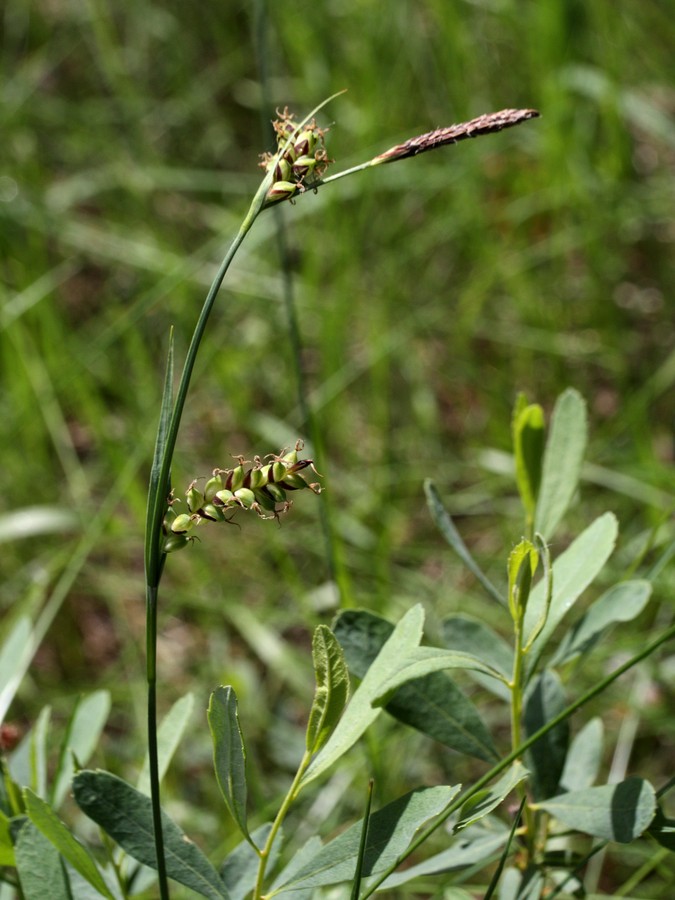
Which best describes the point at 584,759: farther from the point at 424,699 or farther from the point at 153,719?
the point at 153,719

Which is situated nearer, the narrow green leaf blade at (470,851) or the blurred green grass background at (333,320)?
the narrow green leaf blade at (470,851)

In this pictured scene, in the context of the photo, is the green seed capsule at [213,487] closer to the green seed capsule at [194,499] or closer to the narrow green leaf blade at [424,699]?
the green seed capsule at [194,499]

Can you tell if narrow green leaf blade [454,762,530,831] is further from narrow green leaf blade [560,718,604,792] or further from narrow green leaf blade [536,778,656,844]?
narrow green leaf blade [560,718,604,792]

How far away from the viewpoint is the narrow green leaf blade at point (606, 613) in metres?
0.84

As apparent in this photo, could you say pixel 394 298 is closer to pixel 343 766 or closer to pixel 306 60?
pixel 306 60

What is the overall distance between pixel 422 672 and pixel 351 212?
1.98 meters

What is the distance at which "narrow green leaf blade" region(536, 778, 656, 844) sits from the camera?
684 mm

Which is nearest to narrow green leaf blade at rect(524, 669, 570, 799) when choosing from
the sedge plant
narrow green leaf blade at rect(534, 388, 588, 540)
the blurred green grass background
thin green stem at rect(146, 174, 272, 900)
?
the sedge plant

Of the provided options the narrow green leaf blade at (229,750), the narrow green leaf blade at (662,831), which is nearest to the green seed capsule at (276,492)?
the narrow green leaf blade at (229,750)

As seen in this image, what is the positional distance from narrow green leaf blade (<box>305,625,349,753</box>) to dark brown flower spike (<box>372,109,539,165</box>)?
279 mm

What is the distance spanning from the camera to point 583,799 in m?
0.76

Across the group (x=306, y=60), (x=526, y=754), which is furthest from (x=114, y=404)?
(x=526, y=754)

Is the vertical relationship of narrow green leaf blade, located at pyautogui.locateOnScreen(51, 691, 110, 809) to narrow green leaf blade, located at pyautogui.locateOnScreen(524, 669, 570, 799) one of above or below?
above

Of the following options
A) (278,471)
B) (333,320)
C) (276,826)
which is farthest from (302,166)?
(333,320)
